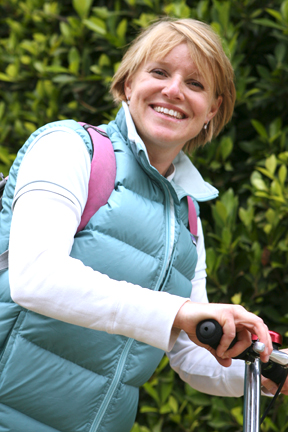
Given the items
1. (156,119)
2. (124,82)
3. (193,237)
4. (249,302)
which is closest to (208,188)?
(193,237)

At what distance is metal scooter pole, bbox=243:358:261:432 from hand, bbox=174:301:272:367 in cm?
8

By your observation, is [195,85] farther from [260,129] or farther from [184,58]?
[260,129]

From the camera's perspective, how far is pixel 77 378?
4.42ft

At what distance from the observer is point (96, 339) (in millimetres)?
1357

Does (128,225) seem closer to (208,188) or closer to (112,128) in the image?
(112,128)

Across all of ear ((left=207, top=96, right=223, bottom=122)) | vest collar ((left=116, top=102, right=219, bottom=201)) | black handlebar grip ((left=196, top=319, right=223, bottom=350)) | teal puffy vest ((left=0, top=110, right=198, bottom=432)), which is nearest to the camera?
black handlebar grip ((left=196, top=319, right=223, bottom=350))

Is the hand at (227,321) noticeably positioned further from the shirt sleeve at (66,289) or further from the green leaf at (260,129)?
the green leaf at (260,129)

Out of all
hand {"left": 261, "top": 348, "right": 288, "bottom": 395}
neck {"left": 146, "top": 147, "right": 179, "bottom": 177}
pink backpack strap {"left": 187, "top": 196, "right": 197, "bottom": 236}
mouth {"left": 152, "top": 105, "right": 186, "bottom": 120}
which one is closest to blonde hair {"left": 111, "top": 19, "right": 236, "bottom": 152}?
mouth {"left": 152, "top": 105, "right": 186, "bottom": 120}

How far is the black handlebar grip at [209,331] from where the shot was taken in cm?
101

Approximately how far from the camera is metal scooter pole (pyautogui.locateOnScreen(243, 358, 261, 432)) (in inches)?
42.8

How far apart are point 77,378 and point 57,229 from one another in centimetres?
49

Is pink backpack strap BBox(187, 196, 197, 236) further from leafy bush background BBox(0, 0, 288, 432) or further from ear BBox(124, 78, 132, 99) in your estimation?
leafy bush background BBox(0, 0, 288, 432)

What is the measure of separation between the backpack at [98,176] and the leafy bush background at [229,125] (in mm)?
1000

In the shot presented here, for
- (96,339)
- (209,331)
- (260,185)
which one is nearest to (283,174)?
(260,185)
